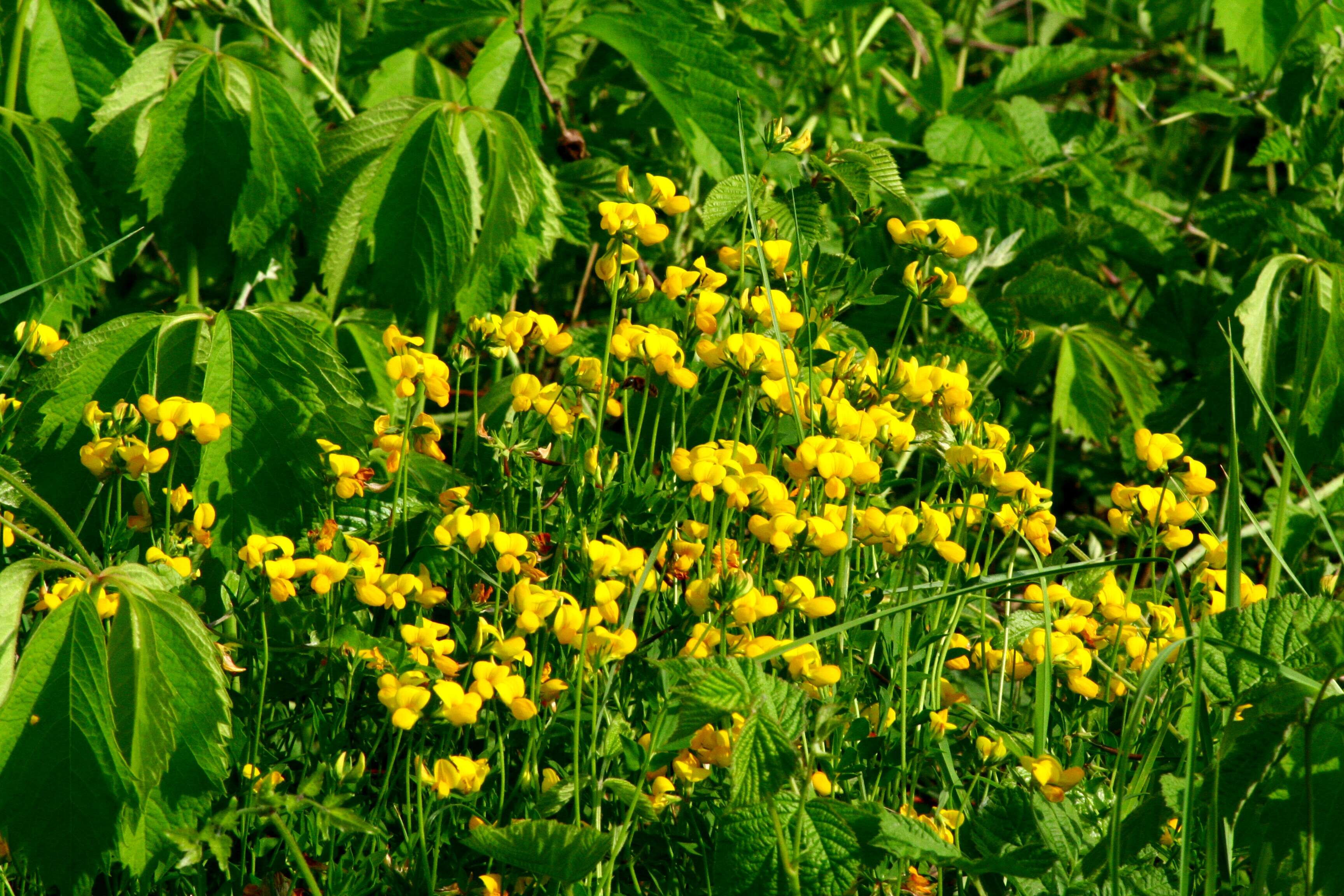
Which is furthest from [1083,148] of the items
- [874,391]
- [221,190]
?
[221,190]

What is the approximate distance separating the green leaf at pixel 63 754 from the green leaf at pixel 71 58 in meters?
1.44

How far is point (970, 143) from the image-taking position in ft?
10.3

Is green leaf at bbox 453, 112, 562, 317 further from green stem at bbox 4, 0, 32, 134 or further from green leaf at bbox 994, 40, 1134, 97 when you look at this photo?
green leaf at bbox 994, 40, 1134, 97

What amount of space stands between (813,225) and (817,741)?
0.95 meters

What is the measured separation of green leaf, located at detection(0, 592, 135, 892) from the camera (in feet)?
4.48

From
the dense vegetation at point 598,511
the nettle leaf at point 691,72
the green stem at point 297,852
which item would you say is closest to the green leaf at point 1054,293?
the dense vegetation at point 598,511

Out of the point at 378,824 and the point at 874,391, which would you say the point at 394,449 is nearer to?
the point at 378,824

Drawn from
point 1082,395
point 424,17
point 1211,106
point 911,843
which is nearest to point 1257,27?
point 1211,106

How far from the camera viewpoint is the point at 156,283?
3.17 metres

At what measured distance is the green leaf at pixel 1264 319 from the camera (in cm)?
241

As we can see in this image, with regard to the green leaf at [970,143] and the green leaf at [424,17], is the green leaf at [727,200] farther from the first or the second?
the green leaf at [970,143]

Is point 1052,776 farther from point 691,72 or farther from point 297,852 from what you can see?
point 691,72

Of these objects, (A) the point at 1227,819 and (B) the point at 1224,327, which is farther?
(B) the point at 1224,327

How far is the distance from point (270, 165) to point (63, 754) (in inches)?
47.7
